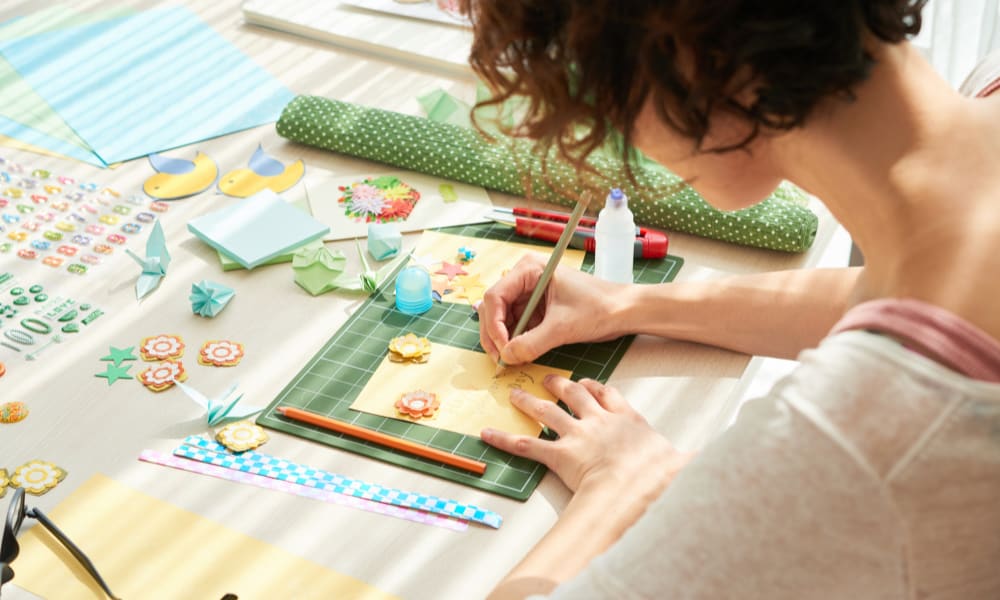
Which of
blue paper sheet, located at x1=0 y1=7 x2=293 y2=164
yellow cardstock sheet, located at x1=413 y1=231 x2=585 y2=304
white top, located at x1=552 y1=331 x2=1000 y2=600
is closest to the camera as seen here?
white top, located at x1=552 y1=331 x2=1000 y2=600

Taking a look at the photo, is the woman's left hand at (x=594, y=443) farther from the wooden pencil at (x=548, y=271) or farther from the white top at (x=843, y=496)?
the white top at (x=843, y=496)

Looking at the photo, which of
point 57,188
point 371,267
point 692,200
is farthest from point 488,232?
point 57,188

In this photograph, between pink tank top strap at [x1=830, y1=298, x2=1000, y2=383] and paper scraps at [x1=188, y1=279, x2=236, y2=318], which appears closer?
pink tank top strap at [x1=830, y1=298, x2=1000, y2=383]

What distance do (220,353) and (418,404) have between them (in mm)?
240

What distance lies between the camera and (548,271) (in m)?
1.09

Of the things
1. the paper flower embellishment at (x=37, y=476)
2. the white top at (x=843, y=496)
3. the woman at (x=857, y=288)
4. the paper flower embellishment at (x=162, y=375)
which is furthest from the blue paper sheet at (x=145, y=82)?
the white top at (x=843, y=496)

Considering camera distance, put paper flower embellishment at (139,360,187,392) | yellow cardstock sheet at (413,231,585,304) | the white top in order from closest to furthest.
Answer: the white top
paper flower embellishment at (139,360,187,392)
yellow cardstock sheet at (413,231,585,304)

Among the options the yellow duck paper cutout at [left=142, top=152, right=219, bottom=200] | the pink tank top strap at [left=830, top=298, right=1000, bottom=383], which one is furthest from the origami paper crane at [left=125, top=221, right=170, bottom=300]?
the pink tank top strap at [left=830, top=298, right=1000, bottom=383]

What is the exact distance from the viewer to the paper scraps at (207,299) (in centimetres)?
115

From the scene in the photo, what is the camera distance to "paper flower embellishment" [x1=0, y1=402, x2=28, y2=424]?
1018 mm

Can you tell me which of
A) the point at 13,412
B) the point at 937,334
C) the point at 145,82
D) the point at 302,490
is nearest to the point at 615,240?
the point at 302,490

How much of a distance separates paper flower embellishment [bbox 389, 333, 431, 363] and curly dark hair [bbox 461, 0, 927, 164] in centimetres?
37

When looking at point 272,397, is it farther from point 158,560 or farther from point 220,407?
point 158,560

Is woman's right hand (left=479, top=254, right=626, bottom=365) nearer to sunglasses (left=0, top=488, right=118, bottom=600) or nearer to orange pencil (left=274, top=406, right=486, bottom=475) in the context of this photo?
orange pencil (left=274, top=406, right=486, bottom=475)
